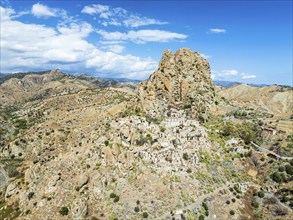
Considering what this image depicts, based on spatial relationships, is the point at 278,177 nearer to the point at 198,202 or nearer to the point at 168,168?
the point at 198,202

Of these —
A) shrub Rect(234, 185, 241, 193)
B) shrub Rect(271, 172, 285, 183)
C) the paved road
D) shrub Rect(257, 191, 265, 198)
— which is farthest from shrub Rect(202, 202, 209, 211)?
shrub Rect(271, 172, 285, 183)

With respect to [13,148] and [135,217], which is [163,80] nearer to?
[135,217]

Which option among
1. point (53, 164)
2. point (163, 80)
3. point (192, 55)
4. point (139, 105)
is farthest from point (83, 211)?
point (192, 55)

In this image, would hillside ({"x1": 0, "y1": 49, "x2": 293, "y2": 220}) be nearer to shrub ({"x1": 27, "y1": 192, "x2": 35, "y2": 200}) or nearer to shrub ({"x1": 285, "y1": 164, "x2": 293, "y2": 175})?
shrub ({"x1": 27, "y1": 192, "x2": 35, "y2": 200})

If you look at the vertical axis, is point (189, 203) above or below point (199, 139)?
below

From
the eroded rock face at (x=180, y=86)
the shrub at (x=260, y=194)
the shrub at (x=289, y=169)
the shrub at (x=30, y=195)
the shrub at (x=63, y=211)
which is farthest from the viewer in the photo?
the eroded rock face at (x=180, y=86)

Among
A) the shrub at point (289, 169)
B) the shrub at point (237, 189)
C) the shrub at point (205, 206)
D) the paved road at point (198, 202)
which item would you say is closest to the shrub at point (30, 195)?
the paved road at point (198, 202)

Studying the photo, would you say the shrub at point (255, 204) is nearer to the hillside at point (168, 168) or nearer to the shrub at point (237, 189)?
the hillside at point (168, 168)

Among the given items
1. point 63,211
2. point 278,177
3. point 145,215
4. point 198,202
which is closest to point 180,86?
point 278,177
